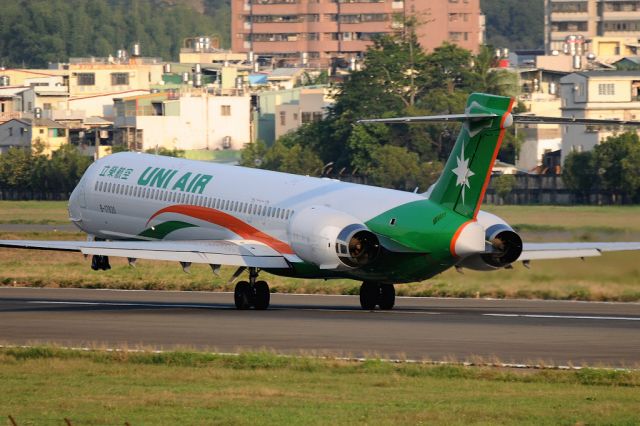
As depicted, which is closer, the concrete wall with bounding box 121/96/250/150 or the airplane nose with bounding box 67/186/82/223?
the airplane nose with bounding box 67/186/82/223

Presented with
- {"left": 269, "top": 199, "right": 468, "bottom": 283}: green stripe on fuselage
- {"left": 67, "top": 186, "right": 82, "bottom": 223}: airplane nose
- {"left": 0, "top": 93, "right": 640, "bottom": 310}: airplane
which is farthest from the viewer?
{"left": 67, "top": 186, "right": 82, "bottom": 223}: airplane nose

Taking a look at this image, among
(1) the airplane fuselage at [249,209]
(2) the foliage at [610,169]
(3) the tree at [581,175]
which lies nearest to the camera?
(1) the airplane fuselage at [249,209]

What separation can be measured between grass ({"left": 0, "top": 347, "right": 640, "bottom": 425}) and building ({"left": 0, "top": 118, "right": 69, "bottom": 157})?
128 meters

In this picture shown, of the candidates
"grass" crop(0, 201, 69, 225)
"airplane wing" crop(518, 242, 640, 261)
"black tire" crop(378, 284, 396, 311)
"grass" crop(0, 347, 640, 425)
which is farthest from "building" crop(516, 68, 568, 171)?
"grass" crop(0, 347, 640, 425)

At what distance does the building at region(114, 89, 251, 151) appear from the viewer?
6501 inches

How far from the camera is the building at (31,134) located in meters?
162

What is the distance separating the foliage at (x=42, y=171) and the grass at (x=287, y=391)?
346ft

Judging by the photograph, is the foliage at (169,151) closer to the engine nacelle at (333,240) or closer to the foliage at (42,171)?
the foliage at (42,171)

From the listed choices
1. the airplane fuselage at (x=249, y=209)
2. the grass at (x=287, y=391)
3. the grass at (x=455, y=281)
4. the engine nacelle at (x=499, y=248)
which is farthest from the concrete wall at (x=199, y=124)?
the grass at (x=287, y=391)

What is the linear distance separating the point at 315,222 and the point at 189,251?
3859 millimetres

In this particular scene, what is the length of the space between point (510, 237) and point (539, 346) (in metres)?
7.88

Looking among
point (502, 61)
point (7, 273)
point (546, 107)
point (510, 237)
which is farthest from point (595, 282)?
point (502, 61)

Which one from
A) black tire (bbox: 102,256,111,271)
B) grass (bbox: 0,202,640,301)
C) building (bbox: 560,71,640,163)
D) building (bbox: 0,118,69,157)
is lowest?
grass (bbox: 0,202,640,301)

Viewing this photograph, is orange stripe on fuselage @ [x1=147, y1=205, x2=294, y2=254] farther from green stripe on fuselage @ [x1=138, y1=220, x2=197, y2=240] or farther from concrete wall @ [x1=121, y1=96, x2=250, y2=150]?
concrete wall @ [x1=121, y1=96, x2=250, y2=150]
